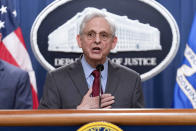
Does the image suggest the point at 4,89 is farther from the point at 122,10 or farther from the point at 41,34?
the point at 122,10

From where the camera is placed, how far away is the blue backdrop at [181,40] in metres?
2.68

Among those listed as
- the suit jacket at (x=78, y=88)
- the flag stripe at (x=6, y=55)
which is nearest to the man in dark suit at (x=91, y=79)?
the suit jacket at (x=78, y=88)

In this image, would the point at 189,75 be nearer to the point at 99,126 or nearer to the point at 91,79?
the point at 91,79

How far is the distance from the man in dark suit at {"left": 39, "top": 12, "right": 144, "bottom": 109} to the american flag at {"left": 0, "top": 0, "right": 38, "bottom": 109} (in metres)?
1.07

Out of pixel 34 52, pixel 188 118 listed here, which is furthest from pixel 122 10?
pixel 188 118

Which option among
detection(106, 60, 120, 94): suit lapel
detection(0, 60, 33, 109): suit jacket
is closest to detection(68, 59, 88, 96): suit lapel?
detection(106, 60, 120, 94): suit lapel

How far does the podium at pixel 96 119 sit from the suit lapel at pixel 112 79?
2.08 feet

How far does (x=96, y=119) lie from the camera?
0.92m

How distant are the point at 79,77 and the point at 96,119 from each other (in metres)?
0.68

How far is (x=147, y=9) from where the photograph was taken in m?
2.69

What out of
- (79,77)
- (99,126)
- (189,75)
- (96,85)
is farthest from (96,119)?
(189,75)

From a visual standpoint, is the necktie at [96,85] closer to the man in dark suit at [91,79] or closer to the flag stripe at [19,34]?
the man in dark suit at [91,79]

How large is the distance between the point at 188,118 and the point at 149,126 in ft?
0.35

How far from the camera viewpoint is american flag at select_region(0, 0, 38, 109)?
2.63 meters
